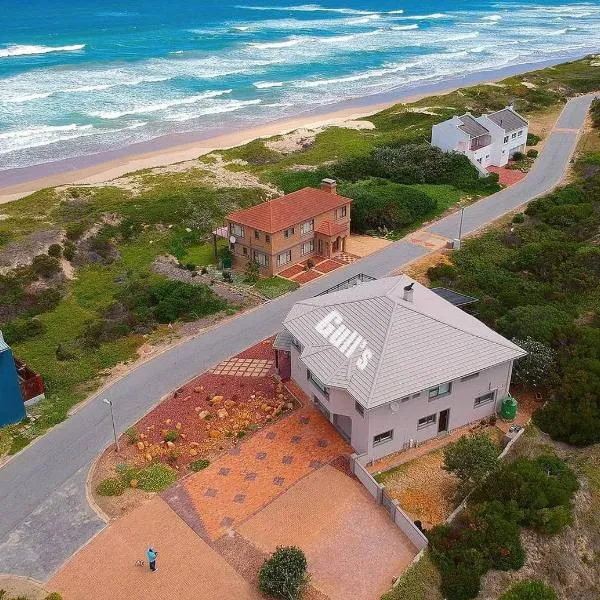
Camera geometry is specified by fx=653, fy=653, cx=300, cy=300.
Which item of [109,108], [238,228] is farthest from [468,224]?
[109,108]

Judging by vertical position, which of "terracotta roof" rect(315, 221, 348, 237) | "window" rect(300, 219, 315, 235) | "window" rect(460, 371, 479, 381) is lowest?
"terracotta roof" rect(315, 221, 348, 237)

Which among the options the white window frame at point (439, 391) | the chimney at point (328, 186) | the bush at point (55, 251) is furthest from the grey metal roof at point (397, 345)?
the bush at point (55, 251)

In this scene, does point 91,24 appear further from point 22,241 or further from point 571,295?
point 571,295

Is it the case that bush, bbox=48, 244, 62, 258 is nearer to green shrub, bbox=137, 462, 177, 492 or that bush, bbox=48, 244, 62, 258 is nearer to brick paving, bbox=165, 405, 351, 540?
green shrub, bbox=137, 462, 177, 492

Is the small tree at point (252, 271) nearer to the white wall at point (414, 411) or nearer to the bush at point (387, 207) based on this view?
the bush at point (387, 207)

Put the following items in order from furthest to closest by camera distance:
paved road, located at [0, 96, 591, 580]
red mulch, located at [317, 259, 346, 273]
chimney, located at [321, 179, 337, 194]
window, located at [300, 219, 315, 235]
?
chimney, located at [321, 179, 337, 194]
window, located at [300, 219, 315, 235]
red mulch, located at [317, 259, 346, 273]
paved road, located at [0, 96, 591, 580]

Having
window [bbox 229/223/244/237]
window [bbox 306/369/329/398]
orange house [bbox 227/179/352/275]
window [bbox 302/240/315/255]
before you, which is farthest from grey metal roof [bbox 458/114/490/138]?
window [bbox 306/369/329/398]
